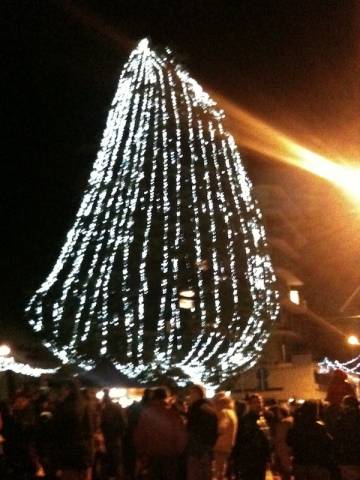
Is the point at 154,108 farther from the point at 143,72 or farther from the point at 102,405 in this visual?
the point at 102,405

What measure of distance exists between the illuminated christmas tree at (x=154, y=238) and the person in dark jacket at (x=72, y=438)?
13099mm

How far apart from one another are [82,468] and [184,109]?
14.3 metres

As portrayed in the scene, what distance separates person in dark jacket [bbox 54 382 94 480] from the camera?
908cm

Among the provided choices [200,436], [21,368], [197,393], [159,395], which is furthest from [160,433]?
[21,368]

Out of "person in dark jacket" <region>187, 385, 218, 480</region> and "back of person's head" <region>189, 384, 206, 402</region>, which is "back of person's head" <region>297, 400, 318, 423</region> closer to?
"person in dark jacket" <region>187, 385, 218, 480</region>

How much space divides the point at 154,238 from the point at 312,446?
49.3 ft

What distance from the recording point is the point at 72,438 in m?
9.09

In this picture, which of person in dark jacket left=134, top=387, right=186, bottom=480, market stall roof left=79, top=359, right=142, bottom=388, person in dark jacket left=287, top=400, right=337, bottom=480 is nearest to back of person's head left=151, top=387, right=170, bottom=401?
person in dark jacket left=134, top=387, right=186, bottom=480

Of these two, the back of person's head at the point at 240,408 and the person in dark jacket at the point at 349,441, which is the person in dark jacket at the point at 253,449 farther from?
the person in dark jacket at the point at 349,441

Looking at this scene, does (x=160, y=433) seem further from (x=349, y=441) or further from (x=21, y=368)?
(x=21, y=368)

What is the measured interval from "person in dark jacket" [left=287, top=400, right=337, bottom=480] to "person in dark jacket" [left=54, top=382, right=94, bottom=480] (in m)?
2.27

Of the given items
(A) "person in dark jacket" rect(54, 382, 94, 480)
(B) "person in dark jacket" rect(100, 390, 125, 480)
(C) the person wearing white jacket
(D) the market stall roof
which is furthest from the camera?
(D) the market stall roof

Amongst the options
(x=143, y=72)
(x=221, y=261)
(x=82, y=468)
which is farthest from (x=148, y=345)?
(x=82, y=468)

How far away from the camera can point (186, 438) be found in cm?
990
